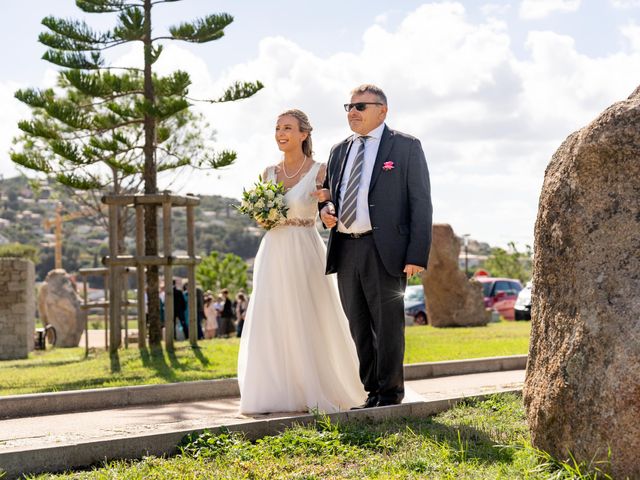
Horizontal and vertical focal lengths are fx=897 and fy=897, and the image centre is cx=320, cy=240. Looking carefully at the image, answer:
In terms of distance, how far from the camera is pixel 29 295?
1980cm

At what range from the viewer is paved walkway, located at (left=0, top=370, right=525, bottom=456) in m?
5.48

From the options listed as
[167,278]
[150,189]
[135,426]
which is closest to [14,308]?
[150,189]

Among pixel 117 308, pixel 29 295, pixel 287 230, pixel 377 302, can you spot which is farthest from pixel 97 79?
pixel 377 302

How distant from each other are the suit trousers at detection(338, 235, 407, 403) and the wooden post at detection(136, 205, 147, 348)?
24.2 ft

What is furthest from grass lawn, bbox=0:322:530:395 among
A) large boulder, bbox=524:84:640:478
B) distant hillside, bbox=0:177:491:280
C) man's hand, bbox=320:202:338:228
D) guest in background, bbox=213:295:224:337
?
distant hillside, bbox=0:177:491:280

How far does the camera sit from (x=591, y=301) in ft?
12.6

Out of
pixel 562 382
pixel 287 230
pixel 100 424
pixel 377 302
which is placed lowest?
pixel 100 424

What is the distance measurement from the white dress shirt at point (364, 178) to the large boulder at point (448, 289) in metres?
15.4

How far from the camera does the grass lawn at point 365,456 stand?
406 centimetres

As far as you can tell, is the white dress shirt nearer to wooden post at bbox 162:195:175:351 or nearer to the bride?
the bride

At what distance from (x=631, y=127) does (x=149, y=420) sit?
12.7ft

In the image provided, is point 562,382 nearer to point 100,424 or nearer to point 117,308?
point 100,424

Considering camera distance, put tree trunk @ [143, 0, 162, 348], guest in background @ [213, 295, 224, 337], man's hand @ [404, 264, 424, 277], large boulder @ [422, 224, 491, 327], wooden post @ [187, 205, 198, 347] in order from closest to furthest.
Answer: man's hand @ [404, 264, 424, 277] → wooden post @ [187, 205, 198, 347] → tree trunk @ [143, 0, 162, 348] → large boulder @ [422, 224, 491, 327] → guest in background @ [213, 295, 224, 337]

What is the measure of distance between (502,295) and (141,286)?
18861 mm
